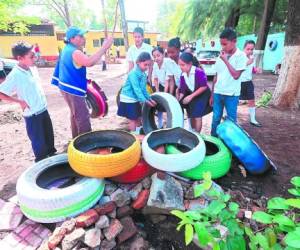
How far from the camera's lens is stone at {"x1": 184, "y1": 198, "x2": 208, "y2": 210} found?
266 centimetres

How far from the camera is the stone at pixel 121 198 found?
8.73ft

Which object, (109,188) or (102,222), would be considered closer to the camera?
(102,222)

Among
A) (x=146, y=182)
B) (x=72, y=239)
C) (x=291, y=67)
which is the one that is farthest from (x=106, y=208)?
(x=291, y=67)

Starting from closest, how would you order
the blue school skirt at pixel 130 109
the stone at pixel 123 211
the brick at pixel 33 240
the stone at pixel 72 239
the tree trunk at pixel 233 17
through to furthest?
1. the stone at pixel 72 239
2. the brick at pixel 33 240
3. the stone at pixel 123 211
4. the blue school skirt at pixel 130 109
5. the tree trunk at pixel 233 17

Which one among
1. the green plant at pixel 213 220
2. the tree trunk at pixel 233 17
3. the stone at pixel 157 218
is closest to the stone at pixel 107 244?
the stone at pixel 157 218

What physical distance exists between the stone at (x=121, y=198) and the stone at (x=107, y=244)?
1.24 feet

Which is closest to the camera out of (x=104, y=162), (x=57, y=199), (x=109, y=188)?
(x=57, y=199)

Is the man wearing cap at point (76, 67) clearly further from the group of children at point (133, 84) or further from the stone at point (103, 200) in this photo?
the stone at point (103, 200)

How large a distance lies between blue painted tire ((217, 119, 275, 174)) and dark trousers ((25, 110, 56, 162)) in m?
2.44

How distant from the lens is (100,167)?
2.62 metres

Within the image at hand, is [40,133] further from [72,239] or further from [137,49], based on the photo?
[137,49]

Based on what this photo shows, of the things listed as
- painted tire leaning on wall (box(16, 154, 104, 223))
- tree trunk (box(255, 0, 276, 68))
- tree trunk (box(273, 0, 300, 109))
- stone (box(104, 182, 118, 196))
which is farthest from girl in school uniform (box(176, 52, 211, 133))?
tree trunk (box(255, 0, 276, 68))

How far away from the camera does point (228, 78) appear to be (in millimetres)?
3930

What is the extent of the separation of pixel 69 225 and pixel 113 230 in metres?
0.40
